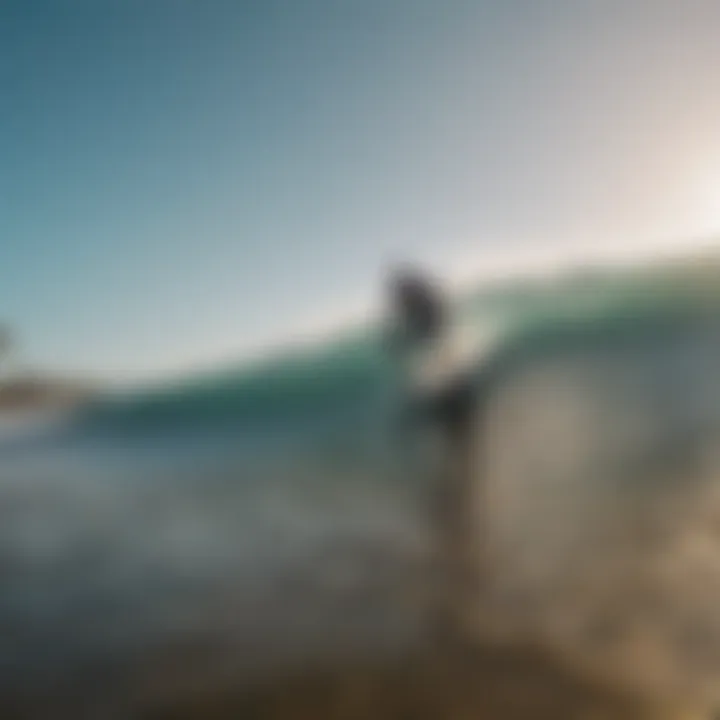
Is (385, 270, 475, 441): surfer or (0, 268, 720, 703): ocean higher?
(385, 270, 475, 441): surfer

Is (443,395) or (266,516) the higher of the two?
(443,395)

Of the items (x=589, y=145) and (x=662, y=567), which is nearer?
(x=662, y=567)

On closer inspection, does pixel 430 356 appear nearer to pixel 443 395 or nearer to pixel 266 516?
pixel 443 395

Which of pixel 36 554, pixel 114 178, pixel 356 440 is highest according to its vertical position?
pixel 114 178

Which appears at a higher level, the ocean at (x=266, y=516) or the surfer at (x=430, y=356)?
the surfer at (x=430, y=356)

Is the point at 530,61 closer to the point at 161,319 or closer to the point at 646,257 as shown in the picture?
the point at 646,257

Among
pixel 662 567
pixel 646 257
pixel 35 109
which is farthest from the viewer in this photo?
pixel 35 109

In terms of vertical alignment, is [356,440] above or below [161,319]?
below

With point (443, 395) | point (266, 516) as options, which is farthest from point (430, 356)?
point (266, 516)

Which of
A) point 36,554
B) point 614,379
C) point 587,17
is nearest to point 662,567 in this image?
point 614,379

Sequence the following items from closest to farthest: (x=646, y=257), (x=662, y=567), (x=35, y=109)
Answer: (x=662, y=567) < (x=646, y=257) < (x=35, y=109)

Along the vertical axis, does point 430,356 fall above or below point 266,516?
above

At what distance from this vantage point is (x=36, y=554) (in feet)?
5.16

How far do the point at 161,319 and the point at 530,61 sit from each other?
87 cm
